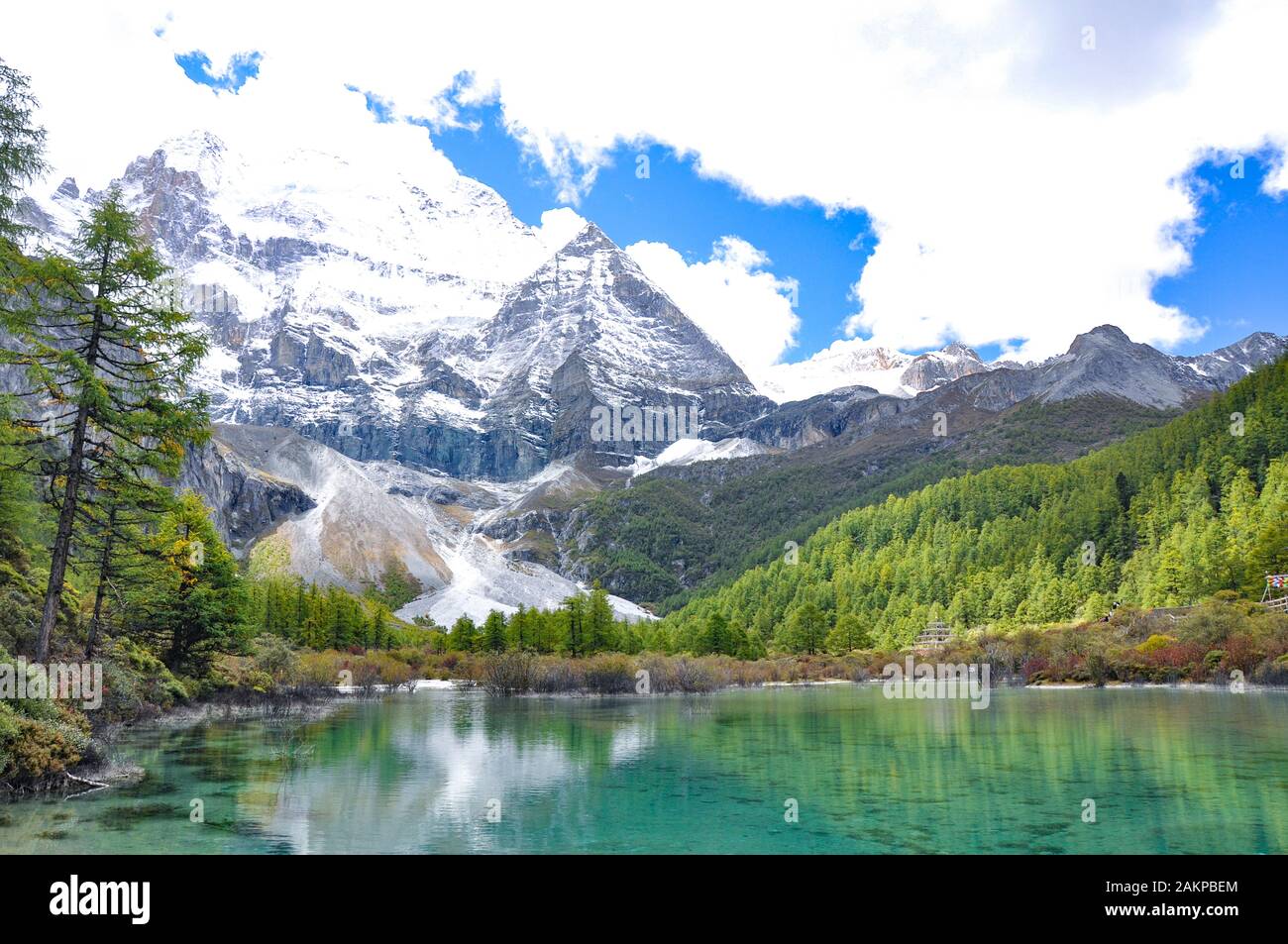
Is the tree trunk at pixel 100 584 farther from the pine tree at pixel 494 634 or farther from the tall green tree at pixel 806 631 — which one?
the tall green tree at pixel 806 631

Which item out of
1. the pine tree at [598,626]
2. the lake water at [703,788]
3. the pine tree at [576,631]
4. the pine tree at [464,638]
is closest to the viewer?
the lake water at [703,788]

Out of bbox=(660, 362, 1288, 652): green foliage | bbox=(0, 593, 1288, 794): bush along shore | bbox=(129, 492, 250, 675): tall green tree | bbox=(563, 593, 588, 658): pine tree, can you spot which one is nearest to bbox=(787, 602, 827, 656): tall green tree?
bbox=(660, 362, 1288, 652): green foliage

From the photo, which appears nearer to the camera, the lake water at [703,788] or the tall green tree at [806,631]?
the lake water at [703,788]

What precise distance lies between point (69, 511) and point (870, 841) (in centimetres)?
2460

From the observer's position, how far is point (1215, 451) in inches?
5084

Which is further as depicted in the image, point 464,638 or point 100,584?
point 464,638

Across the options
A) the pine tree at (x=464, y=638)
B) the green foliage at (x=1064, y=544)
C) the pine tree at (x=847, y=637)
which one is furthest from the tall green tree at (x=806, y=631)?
the pine tree at (x=464, y=638)

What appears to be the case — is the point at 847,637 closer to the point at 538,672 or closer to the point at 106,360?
the point at 538,672

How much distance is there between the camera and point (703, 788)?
→ 2847 centimetres

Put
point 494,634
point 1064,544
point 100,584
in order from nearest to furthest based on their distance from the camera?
1. point 100,584
2. point 494,634
3. point 1064,544

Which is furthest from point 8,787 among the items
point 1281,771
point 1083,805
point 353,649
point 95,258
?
point 353,649

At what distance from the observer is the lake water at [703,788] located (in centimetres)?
2056

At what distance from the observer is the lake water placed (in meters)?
20.6

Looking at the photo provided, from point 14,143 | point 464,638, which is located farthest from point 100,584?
point 464,638
